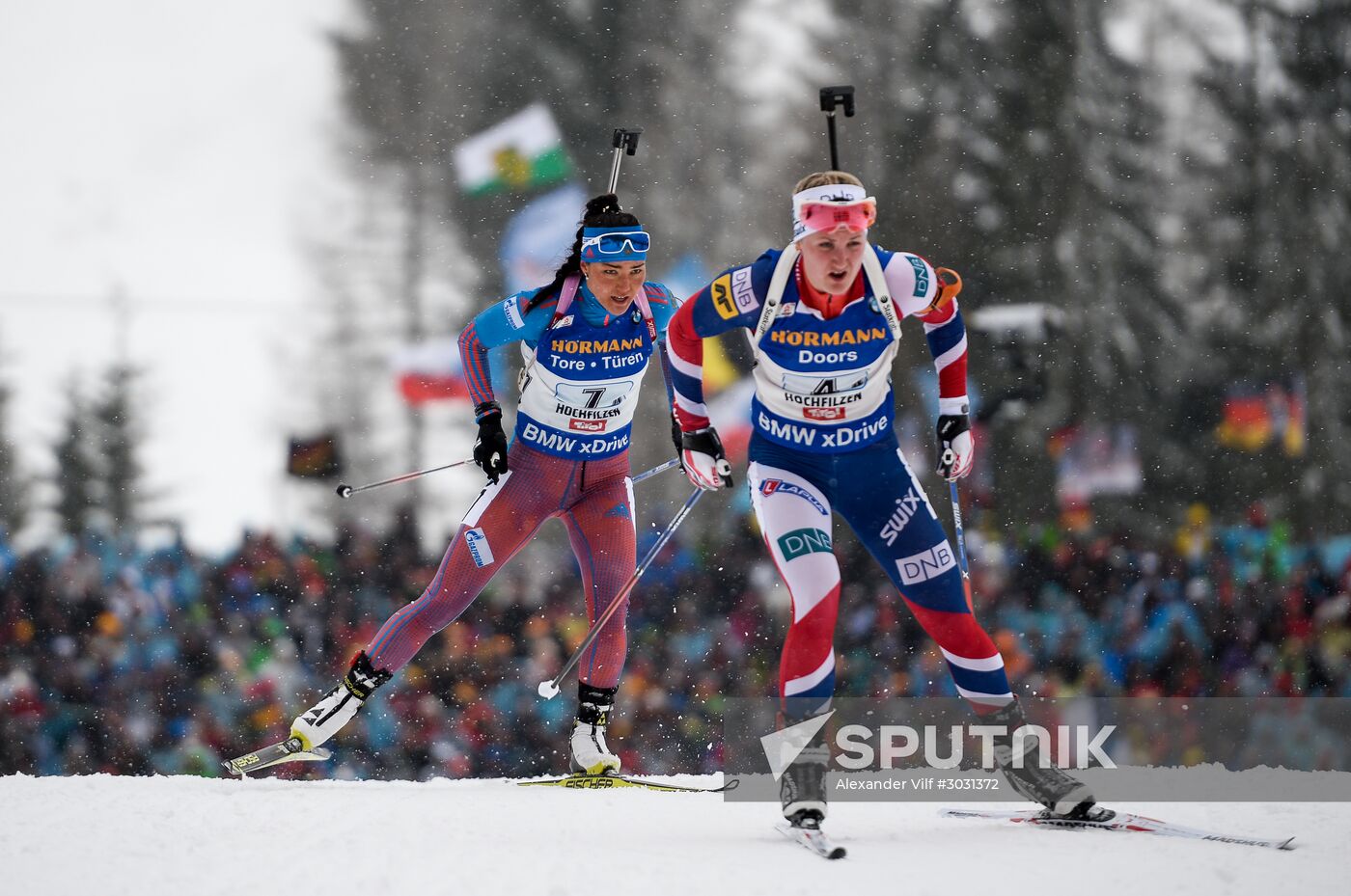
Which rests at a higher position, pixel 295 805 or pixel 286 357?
pixel 286 357

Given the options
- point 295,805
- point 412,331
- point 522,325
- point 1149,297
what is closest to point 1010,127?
point 1149,297

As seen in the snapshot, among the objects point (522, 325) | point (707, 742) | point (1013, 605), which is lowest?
point (707, 742)

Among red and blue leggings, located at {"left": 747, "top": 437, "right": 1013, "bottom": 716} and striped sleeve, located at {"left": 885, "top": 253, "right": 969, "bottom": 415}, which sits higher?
striped sleeve, located at {"left": 885, "top": 253, "right": 969, "bottom": 415}

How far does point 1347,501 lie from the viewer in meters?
16.5

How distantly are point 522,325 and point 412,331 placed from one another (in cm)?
1324

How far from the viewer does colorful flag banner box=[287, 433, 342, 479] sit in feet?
36.1

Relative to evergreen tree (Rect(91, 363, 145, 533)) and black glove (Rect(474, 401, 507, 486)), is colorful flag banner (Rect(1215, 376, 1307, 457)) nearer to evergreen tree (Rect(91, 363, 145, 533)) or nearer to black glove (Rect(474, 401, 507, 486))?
black glove (Rect(474, 401, 507, 486))

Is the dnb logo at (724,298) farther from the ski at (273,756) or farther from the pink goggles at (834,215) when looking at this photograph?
the ski at (273,756)

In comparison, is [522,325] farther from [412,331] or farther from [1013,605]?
[412,331]

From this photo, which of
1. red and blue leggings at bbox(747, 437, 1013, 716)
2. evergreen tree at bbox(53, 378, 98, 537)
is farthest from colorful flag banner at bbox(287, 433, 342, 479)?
evergreen tree at bbox(53, 378, 98, 537)

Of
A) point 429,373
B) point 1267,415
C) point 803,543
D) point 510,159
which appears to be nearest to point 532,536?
point 803,543

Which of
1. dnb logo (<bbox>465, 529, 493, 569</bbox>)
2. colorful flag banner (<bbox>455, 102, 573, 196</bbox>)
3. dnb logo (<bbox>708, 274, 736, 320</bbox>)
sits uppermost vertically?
colorful flag banner (<bbox>455, 102, 573, 196</bbox>)

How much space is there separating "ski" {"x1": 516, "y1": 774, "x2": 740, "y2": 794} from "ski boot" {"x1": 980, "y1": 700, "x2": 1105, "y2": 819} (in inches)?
53.0

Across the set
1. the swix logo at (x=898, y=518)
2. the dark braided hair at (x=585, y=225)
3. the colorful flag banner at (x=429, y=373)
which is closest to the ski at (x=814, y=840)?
the swix logo at (x=898, y=518)
